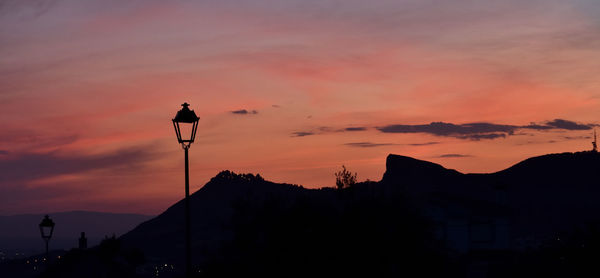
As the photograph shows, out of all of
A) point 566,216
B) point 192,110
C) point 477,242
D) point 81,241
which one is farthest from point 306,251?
point 566,216

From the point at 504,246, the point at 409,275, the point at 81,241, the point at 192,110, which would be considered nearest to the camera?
A: the point at 192,110

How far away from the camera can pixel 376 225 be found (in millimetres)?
28391

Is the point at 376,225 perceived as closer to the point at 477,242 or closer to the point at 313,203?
the point at 313,203

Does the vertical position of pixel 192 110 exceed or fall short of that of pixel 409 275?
it exceeds it

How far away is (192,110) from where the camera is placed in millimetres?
22484

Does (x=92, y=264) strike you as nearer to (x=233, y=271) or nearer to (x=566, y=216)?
(x=233, y=271)

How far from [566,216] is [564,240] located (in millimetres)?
159642

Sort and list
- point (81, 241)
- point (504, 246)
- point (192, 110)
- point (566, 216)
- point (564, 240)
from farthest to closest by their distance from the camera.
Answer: point (566, 216), point (504, 246), point (81, 241), point (564, 240), point (192, 110)

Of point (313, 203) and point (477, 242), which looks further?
point (477, 242)

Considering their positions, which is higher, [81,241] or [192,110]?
[192,110]

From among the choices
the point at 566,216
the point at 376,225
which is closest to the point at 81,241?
the point at 376,225

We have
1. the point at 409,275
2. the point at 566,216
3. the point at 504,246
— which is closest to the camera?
the point at 409,275

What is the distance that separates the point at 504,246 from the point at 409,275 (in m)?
50.3

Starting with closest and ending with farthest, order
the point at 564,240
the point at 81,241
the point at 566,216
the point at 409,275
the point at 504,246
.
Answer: the point at 409,275, the point at 564,240, the point at 81,241, the point at 504,246, the point at 566,216
